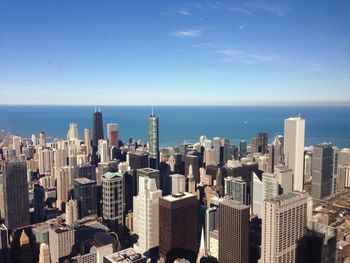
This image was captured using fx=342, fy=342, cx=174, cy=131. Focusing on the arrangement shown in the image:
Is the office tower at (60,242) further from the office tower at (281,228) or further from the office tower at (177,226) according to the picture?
the office tower at (281,228)

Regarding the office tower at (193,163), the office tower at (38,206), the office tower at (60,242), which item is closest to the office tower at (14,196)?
the office tower at (38,206)

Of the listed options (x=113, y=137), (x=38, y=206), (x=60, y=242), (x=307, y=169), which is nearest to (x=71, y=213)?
(x=38, y=206)

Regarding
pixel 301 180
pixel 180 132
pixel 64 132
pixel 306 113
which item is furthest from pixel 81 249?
pixel 180 132

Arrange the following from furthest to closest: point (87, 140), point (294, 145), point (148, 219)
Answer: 1. point (87, 140)
2. point (294, 145)
3. point (148, 219)

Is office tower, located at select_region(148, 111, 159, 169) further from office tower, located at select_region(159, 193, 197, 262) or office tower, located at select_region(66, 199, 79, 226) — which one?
office tower, located at select_region(159, 193, 197, 262)

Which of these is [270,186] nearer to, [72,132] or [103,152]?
[103,152]

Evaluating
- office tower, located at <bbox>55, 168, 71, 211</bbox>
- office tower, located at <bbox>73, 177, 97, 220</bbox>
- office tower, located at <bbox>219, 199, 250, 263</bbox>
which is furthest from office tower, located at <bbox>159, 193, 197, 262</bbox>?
office tower, located at <bbox>55, 168, 71, 211</bbox>
